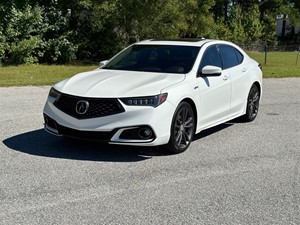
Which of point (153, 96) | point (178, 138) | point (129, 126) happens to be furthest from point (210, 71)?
point (129, 126)

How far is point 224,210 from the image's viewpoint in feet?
13.2

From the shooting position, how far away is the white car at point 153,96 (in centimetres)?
526

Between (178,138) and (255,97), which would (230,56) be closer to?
(255,97)

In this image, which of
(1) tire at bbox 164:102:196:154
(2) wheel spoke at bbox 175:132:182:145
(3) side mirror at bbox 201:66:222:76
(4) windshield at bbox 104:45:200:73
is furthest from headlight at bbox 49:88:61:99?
(3) side mirror at bbox 201:66:222:76

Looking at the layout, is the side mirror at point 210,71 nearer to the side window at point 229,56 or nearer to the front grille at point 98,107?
the side window at point 229,56

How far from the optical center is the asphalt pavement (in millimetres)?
3883

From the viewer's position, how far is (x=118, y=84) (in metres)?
5.61

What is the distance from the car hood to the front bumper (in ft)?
0.79

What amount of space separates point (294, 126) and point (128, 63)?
131 inches

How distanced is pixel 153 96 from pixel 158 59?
4.64ft

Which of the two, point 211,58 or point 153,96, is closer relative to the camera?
point 153,96

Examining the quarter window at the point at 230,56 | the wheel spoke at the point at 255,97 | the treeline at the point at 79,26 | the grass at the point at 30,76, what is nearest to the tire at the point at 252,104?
the wheel spoke at the point at 255,97

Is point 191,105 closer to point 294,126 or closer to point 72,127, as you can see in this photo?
point 72,127

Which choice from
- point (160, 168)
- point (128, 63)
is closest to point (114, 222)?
point (160, 168)
